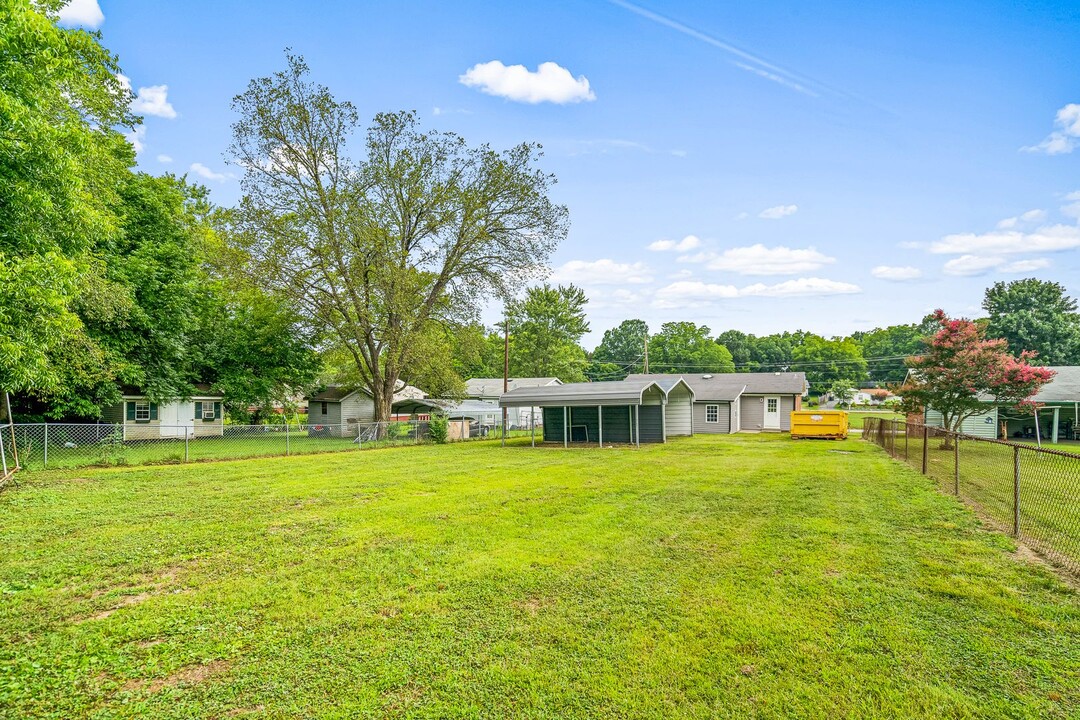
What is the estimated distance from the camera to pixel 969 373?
1653 centimetres

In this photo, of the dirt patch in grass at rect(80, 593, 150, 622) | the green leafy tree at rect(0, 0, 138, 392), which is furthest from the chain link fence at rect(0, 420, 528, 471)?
the dirt patch in grass at rect(80, 593, 150, 622)

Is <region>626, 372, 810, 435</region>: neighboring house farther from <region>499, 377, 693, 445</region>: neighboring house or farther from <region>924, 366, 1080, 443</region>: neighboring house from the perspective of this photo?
<region>924, 366, 1080, 443</region>: neighboring house

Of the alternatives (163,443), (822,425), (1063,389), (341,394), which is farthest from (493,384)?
(1063,389)

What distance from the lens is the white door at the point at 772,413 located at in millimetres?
27375

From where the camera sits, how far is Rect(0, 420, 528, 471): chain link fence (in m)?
13.5

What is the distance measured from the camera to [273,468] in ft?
44.4

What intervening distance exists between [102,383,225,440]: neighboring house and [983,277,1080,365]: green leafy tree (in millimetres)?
50620

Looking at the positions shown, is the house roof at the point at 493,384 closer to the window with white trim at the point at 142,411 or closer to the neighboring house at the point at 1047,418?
the window with white trim at the point at 142,411

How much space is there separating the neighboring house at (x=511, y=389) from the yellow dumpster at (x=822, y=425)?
1579 centimetres

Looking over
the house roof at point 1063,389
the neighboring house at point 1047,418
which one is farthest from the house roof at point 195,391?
the house roof at point 1063,389

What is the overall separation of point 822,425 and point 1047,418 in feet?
36.4

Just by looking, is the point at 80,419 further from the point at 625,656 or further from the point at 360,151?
the point at 625,656

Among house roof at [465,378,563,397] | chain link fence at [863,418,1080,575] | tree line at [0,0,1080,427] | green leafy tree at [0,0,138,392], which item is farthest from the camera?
house roof at [465,378,563,397]

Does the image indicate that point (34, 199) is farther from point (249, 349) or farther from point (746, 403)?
point (746, 403)
